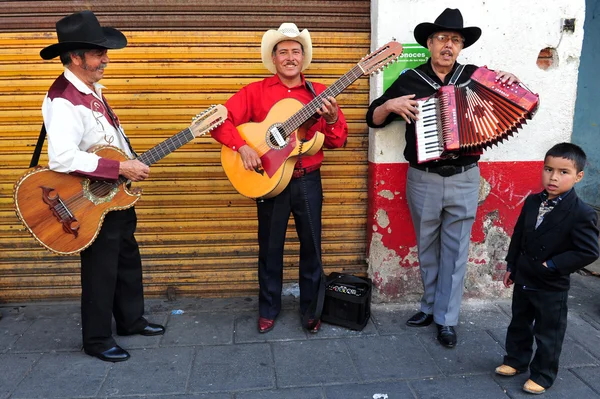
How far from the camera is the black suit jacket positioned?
2602 mm

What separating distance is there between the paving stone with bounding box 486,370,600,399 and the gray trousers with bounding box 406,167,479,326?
0.62 m

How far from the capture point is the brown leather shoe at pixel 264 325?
3600mm

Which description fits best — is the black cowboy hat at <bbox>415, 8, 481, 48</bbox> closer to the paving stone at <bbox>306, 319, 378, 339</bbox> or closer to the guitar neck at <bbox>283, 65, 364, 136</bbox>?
the guitar neck at <bbox>283, 65, 364, 136</bbox>

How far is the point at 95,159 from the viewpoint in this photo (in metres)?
2.90

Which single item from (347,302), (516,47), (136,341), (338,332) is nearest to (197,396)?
(136,341)

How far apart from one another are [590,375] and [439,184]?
5.22ft

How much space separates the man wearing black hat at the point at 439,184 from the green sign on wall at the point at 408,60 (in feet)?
0.60

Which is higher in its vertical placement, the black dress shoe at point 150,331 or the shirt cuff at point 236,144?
the shirt cuff at point 236,144

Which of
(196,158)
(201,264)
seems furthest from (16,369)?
(196,158)

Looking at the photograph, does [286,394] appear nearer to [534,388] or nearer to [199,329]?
[199,329]

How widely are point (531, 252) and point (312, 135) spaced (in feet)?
5.30

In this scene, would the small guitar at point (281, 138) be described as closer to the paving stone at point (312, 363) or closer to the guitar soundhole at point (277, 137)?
the guitar soundhole at point (277, 137)

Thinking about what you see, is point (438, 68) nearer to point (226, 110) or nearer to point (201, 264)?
point (226, 110)

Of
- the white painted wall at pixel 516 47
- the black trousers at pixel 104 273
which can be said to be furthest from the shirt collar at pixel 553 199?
the black trousers at pixel 104 273
